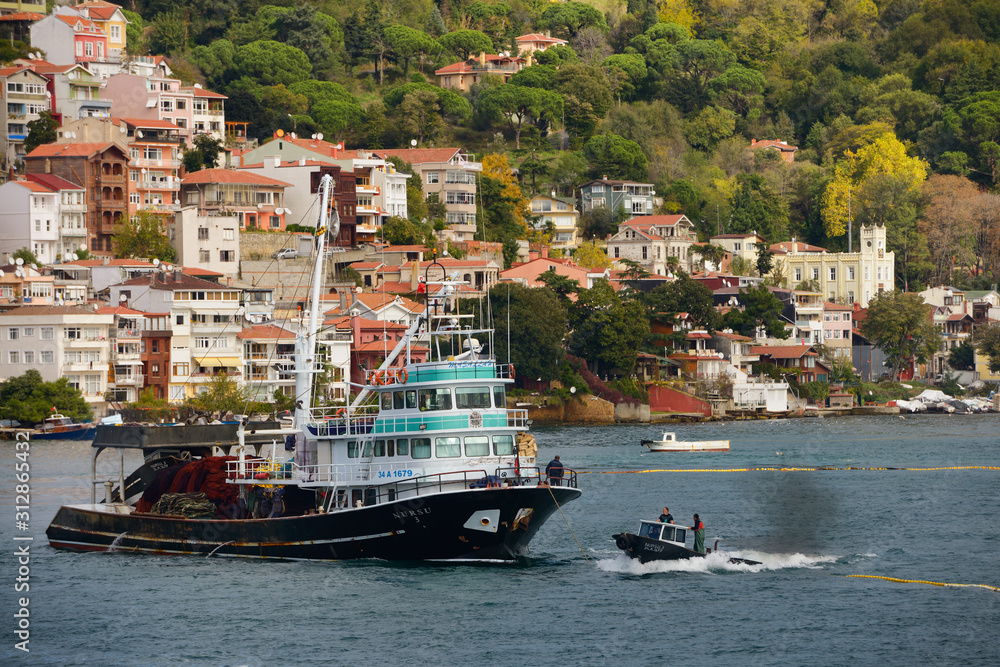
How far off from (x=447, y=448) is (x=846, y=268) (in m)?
119

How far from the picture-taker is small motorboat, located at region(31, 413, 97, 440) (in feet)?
310

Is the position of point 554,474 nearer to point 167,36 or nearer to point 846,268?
point 846,268

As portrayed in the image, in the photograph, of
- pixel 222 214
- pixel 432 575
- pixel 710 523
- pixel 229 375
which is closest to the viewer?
pixel 432 575

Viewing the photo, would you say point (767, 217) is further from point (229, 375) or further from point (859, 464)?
point (859, 464)

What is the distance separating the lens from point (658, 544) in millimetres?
44250

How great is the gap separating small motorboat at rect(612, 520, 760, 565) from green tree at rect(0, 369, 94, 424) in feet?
202

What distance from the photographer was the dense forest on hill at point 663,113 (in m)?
162

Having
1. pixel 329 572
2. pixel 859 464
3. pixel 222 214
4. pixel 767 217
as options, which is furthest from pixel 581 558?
pixel 767 217

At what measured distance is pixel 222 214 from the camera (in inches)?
4769

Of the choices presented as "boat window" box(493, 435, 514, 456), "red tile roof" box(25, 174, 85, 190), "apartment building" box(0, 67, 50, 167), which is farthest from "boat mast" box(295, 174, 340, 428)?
"apartment building" box(0, 67, 50, 167)

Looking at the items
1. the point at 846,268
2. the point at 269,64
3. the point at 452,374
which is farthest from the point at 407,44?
the point at 452,374

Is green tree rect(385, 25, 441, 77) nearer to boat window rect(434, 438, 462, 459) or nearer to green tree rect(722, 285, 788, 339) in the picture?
green tree rect(722, 285, 788, 339)

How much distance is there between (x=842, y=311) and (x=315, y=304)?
100 m

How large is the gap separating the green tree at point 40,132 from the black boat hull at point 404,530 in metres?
89.9
